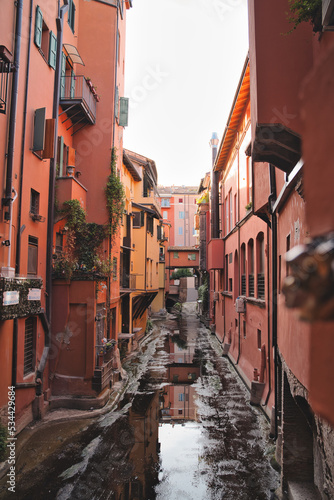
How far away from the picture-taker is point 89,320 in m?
12.9

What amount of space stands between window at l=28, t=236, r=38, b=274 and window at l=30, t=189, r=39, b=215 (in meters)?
0.86

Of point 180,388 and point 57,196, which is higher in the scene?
point 57,196

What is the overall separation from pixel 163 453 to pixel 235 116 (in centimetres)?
1531

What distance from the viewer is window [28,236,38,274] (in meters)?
→ 11.0

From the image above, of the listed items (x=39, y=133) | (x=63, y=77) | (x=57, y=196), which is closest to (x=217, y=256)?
(x=57, y=196)

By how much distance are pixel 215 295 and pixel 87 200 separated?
1643cm

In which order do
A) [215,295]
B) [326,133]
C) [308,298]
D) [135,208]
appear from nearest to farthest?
[308,298]
[326,133]
[135,208]
[215,295]

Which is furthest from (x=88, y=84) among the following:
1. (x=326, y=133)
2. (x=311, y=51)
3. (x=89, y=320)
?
(x=326, y=133)

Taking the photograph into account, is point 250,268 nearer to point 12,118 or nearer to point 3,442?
point 12,118

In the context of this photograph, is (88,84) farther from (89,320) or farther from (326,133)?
(326,133)

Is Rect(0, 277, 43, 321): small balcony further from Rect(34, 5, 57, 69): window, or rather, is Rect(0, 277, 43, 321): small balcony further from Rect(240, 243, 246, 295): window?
Rect(240, 243, 246, 295): window

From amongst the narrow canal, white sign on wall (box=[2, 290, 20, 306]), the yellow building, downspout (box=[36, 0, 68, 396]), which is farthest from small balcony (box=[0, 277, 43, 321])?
the yellow building

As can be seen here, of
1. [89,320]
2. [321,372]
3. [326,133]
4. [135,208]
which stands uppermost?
[135,208]

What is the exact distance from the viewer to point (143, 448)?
9.52m
